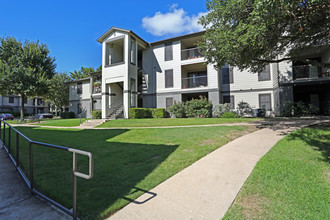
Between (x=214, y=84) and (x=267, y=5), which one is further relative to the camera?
(x=214, y=84)

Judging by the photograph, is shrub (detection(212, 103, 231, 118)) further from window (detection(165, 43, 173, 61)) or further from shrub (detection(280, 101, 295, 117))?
window (detection(165, 43, 173, 61))

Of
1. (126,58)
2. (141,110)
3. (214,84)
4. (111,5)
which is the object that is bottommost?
(141,110)

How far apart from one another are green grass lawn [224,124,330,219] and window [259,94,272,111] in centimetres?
1200

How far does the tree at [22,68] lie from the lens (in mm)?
20406

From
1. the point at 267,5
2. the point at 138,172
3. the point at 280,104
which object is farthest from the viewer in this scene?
the point at 280,104

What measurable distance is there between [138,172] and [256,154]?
349 cm

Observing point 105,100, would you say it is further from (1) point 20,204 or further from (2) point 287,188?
(2) point 287,188

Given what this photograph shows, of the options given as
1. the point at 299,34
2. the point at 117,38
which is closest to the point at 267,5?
the point at 299,34

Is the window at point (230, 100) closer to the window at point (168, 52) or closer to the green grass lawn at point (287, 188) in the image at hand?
the window at point (168, 52)

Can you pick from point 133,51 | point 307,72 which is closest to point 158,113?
point 133,51

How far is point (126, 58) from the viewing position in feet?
55.8

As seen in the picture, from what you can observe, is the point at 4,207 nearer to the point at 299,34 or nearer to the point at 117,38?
the point at 299,34

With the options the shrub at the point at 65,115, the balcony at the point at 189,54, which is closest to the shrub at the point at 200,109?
the balcony at the point at 189,54

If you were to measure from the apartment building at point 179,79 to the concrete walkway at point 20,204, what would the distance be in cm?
1372
